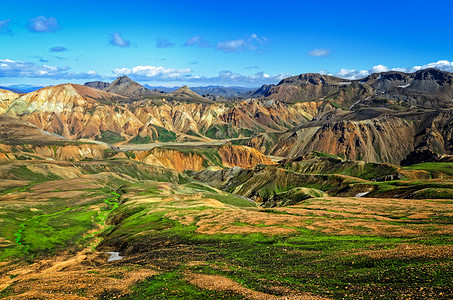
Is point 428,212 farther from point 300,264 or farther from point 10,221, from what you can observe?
point 10,221

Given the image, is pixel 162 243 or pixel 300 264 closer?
pixel 300 264

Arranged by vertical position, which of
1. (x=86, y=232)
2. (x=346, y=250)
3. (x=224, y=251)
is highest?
(x=346, y=250)

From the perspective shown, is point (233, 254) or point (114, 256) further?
point (114, 256)

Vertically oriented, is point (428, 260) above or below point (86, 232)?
above

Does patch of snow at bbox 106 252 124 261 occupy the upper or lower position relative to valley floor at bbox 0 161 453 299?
lower

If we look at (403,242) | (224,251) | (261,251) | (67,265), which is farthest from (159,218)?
(403,242)

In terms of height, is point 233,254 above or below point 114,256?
above

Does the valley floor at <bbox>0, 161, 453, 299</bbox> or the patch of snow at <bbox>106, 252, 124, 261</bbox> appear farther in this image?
the patch of snow at <bbox>106, 252, 124, 261</bbox>

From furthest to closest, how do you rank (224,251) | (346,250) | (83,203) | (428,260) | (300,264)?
(83,203) → (224,251) → (346,250) → (300,264) → (428,260)

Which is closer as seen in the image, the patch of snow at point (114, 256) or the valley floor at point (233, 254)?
the valley floor at point (233, 254)

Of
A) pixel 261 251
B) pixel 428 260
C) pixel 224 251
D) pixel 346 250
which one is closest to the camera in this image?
pixel 428 260

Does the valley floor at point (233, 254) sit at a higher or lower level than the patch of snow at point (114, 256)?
higher
